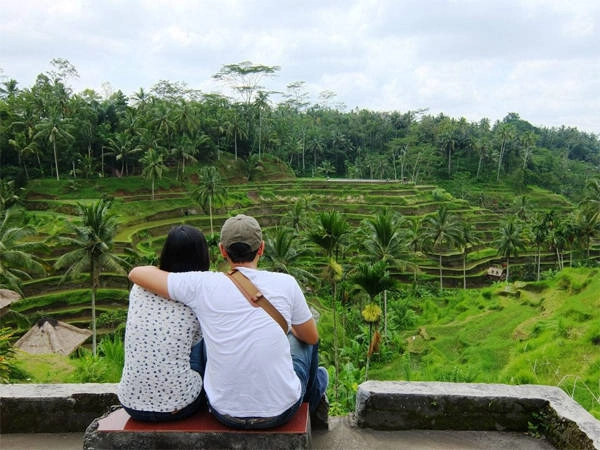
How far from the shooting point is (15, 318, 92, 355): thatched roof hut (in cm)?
1513

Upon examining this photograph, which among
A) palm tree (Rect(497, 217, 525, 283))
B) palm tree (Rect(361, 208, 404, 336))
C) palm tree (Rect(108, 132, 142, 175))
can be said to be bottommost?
palm tree (Rect(497, 217, 525, 283))

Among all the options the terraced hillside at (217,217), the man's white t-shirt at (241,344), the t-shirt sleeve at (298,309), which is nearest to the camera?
the man's white t-shirt at (241,344)

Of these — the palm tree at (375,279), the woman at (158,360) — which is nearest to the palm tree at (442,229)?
the palm tree at (375,279)

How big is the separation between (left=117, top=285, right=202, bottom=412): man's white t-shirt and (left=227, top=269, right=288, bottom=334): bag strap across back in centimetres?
30

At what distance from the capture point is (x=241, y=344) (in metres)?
2.18

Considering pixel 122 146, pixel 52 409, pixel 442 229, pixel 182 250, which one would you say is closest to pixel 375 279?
pixel 52 409

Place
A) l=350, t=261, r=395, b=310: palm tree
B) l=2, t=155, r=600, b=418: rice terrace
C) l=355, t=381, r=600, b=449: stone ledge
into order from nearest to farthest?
l=355, t=381, r=600, b=449: stone ledge → l=2, t=155, r=600, b=418: rice terrace → l=350, t=261, r=395, b=310: palm tree

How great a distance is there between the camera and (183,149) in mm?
40312

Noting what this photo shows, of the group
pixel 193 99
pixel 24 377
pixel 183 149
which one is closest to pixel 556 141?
pixel 193 99

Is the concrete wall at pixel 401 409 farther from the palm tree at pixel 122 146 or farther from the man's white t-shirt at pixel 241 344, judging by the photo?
the palm tree at pixel 122 146

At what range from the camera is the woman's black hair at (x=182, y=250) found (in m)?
2.38

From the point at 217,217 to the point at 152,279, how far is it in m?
32.9

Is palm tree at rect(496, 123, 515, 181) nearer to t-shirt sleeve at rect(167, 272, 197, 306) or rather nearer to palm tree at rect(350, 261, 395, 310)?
palm tree at rect(350, 261, 395, 310)

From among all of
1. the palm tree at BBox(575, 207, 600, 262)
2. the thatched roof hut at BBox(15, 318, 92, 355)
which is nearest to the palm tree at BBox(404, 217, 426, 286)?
the palm tree at BBox(575, 207, 600, 262)
